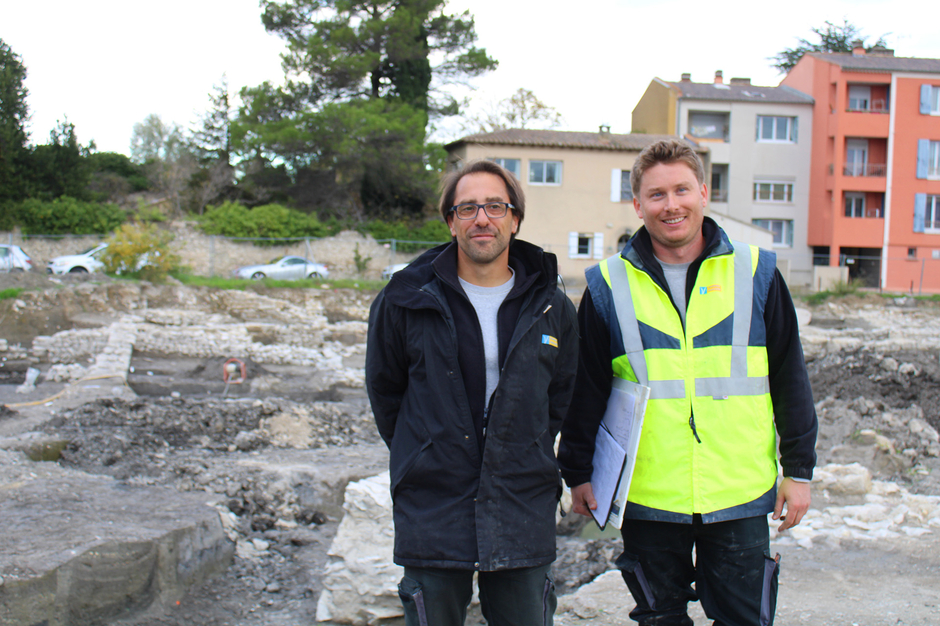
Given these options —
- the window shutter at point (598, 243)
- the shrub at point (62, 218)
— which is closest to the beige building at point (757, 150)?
the window shutter at point (598, 243)

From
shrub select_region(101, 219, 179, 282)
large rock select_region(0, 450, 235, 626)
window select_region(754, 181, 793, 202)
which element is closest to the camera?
large rock select_region(0, 450, 235, 626)

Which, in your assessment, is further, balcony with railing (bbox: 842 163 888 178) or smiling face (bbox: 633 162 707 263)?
balcony with railing (bbox: 842 163 888 178)

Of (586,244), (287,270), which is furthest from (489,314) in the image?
(586,244)

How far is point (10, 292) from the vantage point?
48.0 feet

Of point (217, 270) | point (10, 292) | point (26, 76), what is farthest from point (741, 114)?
point (26, 76)

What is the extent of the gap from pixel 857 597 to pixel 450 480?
2.91m

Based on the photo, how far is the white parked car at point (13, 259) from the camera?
18.6 m

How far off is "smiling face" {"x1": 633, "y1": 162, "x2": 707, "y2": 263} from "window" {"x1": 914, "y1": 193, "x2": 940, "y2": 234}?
111 feet

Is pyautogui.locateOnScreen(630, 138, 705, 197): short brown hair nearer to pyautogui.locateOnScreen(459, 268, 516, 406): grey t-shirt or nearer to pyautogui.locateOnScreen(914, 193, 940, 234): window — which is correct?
pyautogui.locateOnScreen(459, 268, 516, 406): grey t-shirt

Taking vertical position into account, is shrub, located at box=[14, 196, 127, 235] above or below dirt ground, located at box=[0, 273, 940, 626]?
above

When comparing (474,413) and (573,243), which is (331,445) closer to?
(474,413)

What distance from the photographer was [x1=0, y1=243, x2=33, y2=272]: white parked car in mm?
18595

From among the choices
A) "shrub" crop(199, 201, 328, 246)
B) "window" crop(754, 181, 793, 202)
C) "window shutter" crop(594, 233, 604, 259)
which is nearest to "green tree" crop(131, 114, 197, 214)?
"shrub" crop(199, 201, 328, 246)

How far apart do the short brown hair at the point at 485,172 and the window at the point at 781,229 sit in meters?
31.9
